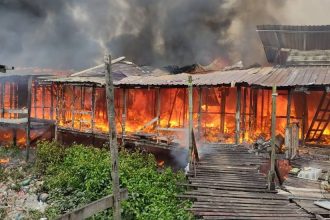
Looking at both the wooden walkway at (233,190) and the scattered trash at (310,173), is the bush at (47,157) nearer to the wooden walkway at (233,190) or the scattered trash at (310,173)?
the wooden walkway at (233,190)

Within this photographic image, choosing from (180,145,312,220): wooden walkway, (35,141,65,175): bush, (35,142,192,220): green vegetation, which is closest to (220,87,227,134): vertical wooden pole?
(35,142,192,220): green vegetation

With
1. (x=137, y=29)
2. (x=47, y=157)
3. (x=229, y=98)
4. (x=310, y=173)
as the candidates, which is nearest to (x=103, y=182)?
(x=47, y=157)

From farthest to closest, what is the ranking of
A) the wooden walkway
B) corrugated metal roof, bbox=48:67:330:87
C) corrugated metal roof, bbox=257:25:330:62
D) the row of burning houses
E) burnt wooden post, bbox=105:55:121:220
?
corrugated metal roof, bbox=257:25:330:62 → the row of burning houses → corrugated metal roof, bbox=48:67:330:87 → the wooden walkway → burnt wooden post, bbox=105:55:121:220

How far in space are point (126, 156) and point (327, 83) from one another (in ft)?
29.8

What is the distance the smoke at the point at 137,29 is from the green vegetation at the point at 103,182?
19.5m

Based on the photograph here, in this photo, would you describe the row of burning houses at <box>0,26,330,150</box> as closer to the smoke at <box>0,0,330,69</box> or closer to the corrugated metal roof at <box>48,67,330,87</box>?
the corrugated metal roof at <box>48,67,330,87</box>

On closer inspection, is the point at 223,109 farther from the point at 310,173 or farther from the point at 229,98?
the point at 310,173

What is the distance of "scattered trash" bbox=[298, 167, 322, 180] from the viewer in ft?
44.0

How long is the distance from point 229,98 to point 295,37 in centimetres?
563

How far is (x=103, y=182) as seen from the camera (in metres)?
14.6

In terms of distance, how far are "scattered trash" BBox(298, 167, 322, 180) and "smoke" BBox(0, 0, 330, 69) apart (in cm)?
2056

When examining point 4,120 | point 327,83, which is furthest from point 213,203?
point 4,120

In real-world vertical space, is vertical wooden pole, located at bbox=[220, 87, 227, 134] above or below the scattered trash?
above

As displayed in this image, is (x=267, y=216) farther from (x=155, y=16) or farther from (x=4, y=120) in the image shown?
(x=155, y=16)
